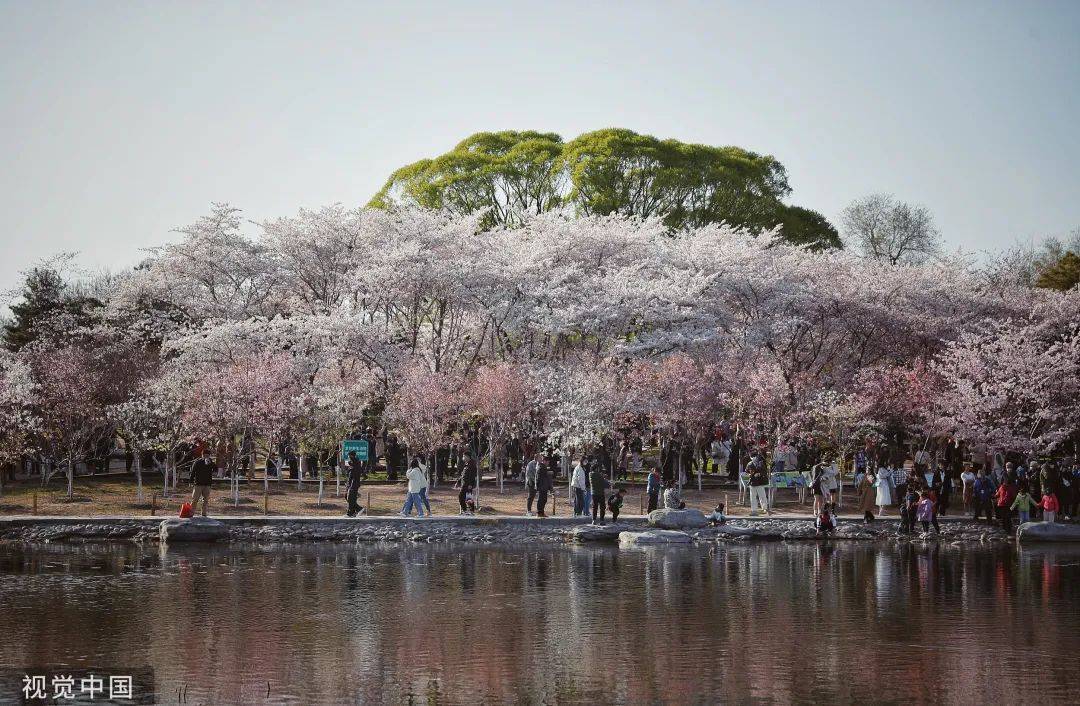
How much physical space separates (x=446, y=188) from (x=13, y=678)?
49.8 meters

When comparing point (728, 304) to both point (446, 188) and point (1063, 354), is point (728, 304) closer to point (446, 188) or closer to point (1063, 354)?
point (1063, 354)

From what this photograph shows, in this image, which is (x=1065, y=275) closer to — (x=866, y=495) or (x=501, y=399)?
(x=866, y=495)

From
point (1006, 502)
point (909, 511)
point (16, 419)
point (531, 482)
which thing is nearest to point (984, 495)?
point (1006, 502)

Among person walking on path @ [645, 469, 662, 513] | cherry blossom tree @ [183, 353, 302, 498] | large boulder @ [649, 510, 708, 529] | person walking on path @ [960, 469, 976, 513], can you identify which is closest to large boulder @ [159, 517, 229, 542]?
cherry blossom tree @ [183, 353, 302, 498]

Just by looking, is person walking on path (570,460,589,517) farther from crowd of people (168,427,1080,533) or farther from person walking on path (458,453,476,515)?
person walking on path (458,453,476,515)

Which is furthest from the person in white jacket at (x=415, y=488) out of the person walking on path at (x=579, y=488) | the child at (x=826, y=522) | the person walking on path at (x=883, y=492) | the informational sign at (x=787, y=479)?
the person walking on path at (x=883, y=492)

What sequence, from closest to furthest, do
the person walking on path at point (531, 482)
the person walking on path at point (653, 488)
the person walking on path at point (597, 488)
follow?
the person walking on path at point (597, 488)
the person walking on path at point (531, 482)
the person walking on path at point (653, 488)

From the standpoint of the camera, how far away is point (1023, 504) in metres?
31.8

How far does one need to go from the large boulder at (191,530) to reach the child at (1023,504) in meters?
20.5

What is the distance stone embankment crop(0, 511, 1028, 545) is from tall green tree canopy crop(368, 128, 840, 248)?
95.2 feet

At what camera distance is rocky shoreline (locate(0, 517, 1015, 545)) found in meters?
30.0

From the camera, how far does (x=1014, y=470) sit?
3328cm

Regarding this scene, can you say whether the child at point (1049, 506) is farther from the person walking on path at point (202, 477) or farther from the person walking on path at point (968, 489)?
the person walking on path at point (202, 477)

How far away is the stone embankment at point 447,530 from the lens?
98.5ft
